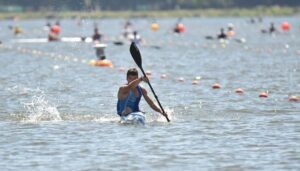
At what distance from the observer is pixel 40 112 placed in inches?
1072

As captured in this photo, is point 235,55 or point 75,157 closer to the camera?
point 75,157

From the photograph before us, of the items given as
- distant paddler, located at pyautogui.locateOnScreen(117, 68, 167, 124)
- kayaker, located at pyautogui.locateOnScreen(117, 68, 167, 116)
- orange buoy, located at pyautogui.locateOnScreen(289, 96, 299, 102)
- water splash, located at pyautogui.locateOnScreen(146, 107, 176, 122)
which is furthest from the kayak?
orange buoy, located at pyautogui.locateOnScreen(289, 96, 299, 102)

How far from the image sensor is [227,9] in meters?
178

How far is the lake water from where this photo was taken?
19359 mm

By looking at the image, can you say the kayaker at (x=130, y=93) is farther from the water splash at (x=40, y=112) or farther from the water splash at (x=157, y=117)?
the water splash at (x=40, y=112)

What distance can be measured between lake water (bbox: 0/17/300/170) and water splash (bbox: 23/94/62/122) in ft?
0.10

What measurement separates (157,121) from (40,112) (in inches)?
142

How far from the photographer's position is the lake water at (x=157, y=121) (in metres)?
19.4

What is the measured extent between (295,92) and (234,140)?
11.5 m

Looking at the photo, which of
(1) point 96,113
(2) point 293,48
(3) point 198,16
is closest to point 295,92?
(1) point 96,113

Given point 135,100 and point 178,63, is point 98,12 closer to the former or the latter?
point 178,63

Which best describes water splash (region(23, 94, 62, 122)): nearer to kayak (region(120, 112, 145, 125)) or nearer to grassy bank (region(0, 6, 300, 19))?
kayak (region(120, 112, 145, 125))

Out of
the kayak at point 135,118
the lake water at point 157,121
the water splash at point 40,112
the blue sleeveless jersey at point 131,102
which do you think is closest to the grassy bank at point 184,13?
the lake water at point 157,121

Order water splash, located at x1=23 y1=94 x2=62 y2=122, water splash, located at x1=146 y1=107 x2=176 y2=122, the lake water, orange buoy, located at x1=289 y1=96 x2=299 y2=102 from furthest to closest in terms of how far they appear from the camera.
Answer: orange buoy, located at x1=289 y1=96 x2=299 y2=102, water splash, located at x1=23 y1=94 x2=62 y2=122, water splash, located at x1=146 y1=107 x2=176 y2=122, the lake water
